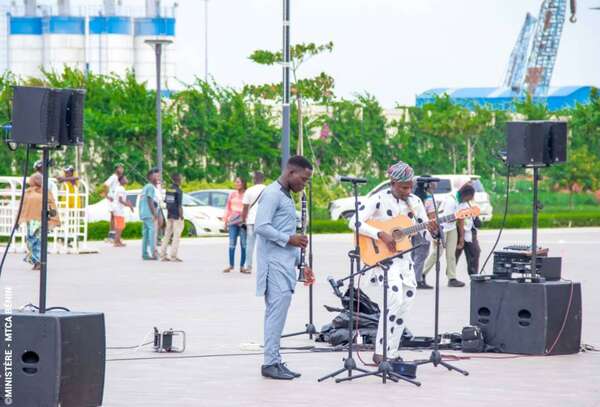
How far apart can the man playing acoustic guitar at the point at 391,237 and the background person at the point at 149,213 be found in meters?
14.3

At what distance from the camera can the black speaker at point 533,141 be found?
13328mm

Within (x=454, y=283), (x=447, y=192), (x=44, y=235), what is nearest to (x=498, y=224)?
(x=447, y=192)

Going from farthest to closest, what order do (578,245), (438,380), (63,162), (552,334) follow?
(63,162) → (578,245) → (552,334) → (438,380)

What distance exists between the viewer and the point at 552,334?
1302 cm

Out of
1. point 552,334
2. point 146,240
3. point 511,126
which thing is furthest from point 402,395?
point 146,240

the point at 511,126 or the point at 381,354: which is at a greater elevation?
the point at 511,126

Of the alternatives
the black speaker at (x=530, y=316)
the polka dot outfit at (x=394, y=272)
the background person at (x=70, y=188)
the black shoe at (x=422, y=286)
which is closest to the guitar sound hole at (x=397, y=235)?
the polka dot outfit at (x=394, y=272)

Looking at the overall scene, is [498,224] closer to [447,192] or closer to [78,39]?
[447,192]

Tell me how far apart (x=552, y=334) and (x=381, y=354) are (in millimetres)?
1836

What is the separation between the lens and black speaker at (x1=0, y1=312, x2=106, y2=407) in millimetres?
9367

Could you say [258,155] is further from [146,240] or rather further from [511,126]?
[511,126]

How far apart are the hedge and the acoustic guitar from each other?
23.5 meters

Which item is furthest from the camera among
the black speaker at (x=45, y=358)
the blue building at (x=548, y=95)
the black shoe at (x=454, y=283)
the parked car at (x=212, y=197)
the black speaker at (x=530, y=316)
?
the blue building at (x=548, y=95)

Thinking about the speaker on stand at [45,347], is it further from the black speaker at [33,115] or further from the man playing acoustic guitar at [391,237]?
Answer: the man playing acoustic guitar at [391,237]
